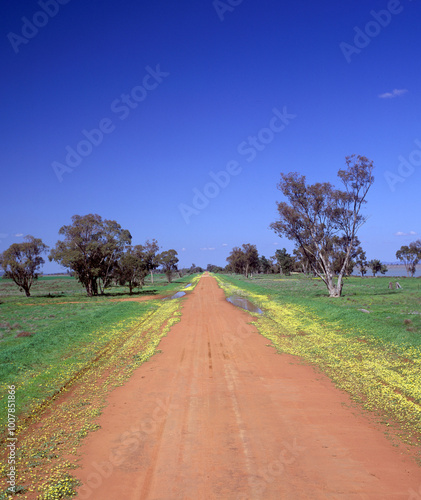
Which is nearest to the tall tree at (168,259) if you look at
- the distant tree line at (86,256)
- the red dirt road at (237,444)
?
the distant tree line at (86,256)

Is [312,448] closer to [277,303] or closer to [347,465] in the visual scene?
[347,465]

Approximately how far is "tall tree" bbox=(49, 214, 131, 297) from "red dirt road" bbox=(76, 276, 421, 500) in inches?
1414

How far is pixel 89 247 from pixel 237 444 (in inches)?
1609

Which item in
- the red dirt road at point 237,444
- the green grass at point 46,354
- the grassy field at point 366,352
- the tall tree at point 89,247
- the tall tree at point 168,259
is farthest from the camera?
the tall tree at point 168,259

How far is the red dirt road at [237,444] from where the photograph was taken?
5.29 m

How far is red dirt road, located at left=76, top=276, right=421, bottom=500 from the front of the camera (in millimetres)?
5289

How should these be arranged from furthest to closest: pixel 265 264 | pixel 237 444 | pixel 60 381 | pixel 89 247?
pixel 265 264
pixel 89 247
pixel 60 381
pixel 237 444

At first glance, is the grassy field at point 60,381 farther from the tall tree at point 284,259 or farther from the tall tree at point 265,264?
the tall tree at point 265,264

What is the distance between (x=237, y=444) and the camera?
6.54 metres

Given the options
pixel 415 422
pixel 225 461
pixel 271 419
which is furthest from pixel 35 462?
pixel 415 422

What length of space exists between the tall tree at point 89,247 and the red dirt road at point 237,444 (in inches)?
1414

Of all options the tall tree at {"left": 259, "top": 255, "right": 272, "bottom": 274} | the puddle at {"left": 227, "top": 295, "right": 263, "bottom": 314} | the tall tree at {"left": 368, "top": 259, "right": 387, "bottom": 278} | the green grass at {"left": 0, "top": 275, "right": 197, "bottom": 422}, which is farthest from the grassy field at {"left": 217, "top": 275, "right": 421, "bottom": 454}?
the tall tree at {"left": 259, "top": 255, "right": 272, "bottom": 274}

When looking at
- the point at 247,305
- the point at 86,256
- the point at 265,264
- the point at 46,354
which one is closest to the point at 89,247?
the point at 86,256

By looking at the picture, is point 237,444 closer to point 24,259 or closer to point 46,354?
point 46,354
